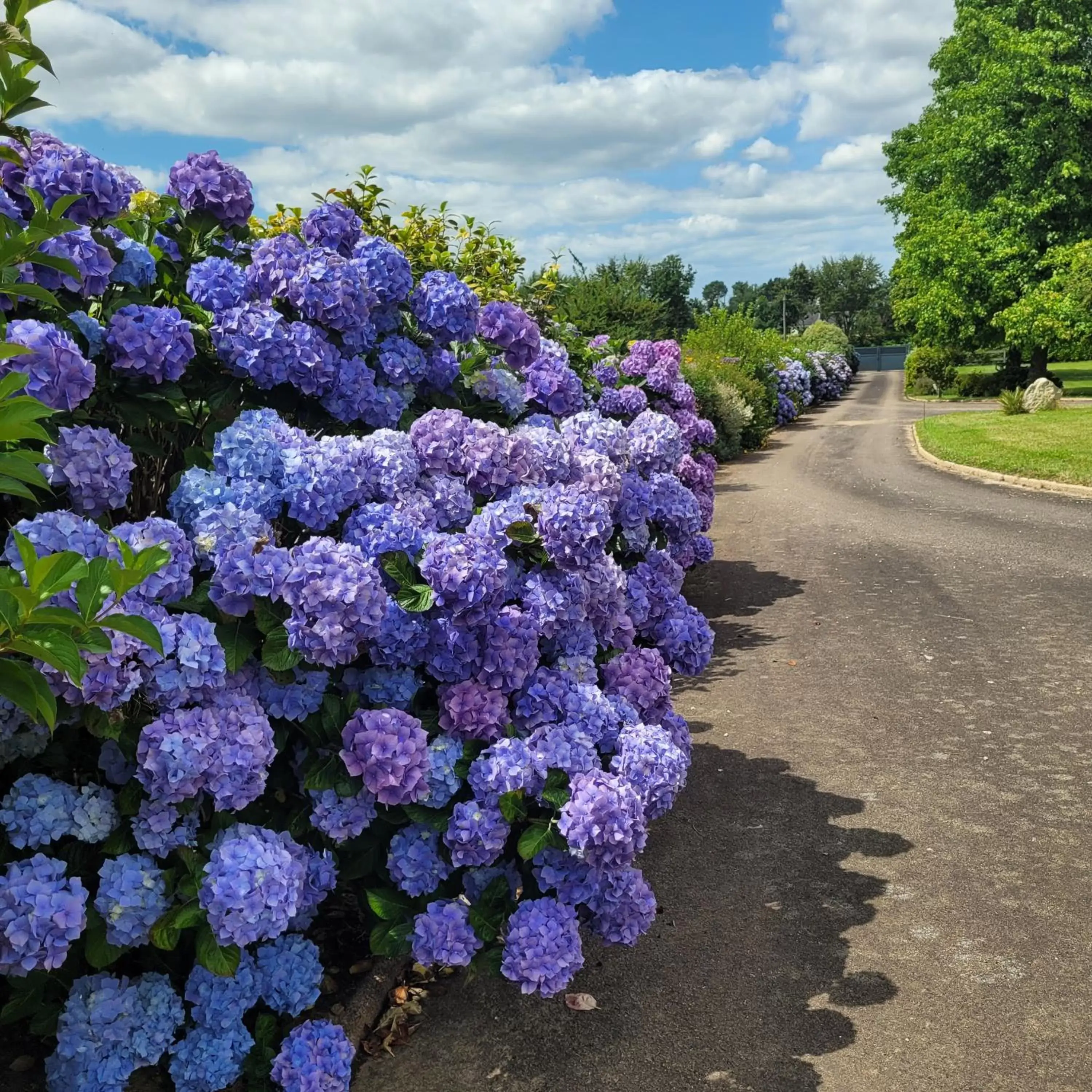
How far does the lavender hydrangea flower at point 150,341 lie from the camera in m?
3.04

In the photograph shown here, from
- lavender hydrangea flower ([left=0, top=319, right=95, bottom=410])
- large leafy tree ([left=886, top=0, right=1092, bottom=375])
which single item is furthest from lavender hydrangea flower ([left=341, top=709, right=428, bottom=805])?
large leafy tree ([left=886, top=0, right=1092, bottom=375])

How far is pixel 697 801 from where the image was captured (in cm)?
529

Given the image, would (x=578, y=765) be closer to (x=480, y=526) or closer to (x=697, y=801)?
(x=480, y=526)

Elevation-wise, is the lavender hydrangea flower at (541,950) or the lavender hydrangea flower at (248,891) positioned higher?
the lavender hydrangea flower at (248,891)

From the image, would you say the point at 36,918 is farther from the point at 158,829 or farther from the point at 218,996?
the point at 218,996

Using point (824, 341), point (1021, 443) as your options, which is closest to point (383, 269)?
point (1021, 443)

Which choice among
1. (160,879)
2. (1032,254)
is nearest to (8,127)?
(160,879)

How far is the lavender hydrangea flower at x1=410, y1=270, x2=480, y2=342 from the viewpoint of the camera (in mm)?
4012

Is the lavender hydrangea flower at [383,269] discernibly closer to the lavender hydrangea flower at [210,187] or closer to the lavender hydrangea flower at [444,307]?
the lavender hydrangea flower at [444,307]

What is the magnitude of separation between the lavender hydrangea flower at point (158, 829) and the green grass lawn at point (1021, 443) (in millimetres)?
Result: 14832

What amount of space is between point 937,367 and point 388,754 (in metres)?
43.8

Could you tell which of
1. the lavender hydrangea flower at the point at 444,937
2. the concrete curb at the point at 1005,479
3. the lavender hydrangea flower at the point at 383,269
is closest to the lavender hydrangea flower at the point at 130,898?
the lavender hydrangea flower at the point at 444,937

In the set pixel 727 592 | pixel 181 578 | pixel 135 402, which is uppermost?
pixel 135 402

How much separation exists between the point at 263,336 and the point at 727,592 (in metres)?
7.15
